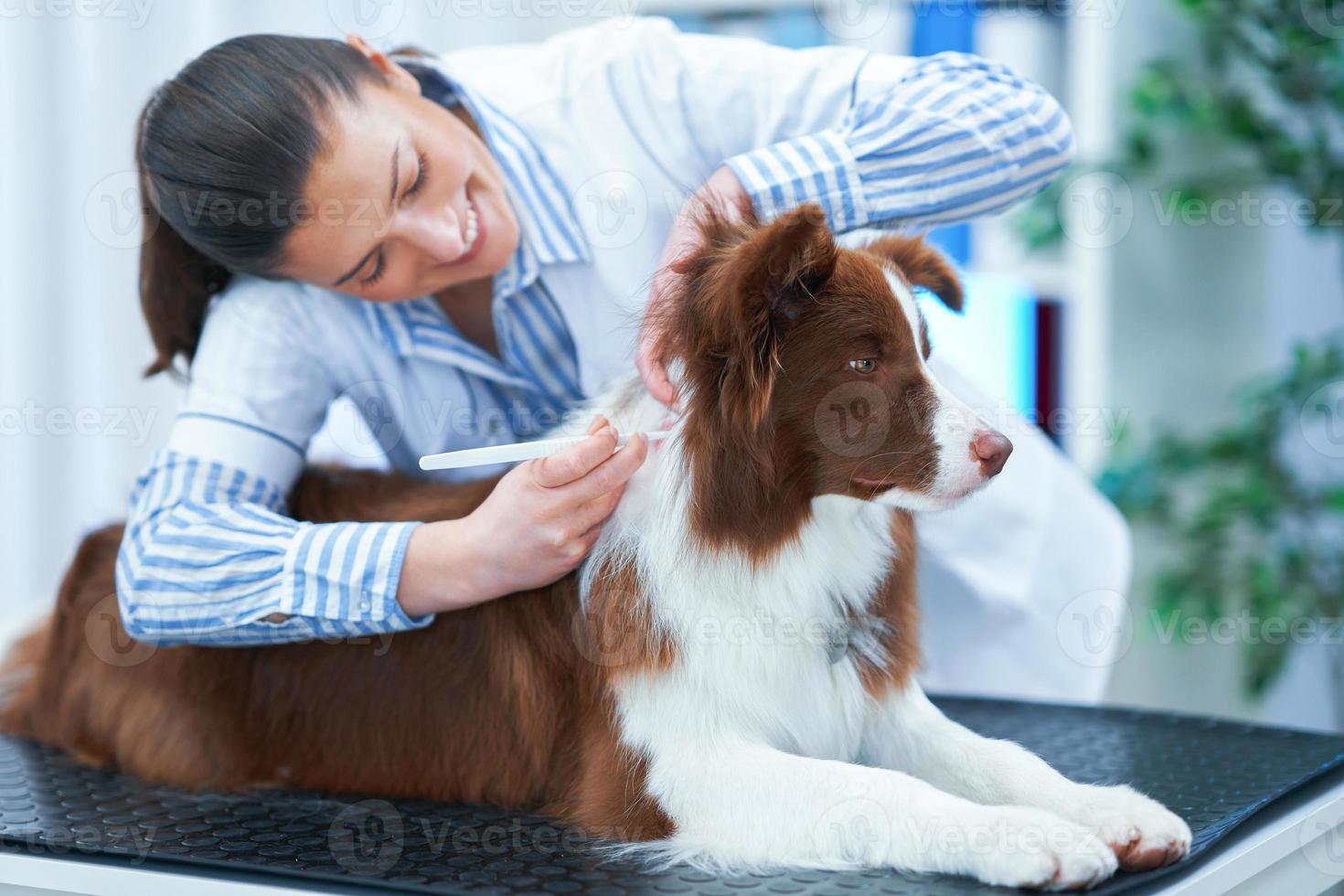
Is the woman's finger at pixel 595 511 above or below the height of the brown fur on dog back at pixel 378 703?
above

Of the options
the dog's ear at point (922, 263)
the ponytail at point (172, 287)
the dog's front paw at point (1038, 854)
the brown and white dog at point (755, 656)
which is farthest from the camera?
the ponytail at point (172, 287)

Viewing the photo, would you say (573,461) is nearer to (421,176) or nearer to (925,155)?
(421,176)

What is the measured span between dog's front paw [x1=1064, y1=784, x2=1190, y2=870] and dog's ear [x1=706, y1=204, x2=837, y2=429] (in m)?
0.49

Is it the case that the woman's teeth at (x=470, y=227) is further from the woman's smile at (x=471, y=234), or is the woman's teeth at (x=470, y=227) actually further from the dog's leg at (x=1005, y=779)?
the dog's leg at (x=1005, y=779)

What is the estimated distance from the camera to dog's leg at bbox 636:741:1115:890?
105cm

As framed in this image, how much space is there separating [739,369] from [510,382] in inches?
24.0

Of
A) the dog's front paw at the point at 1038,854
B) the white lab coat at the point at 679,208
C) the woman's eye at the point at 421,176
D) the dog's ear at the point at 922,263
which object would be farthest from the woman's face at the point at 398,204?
the dog's front paw at the point at 1038,854

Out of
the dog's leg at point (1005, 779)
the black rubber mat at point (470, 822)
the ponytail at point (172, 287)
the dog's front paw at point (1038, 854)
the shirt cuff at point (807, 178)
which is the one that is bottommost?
the black rubber mat at point (470, 822)

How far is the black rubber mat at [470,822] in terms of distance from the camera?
1120mm

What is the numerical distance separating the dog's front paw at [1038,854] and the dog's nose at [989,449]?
1.06ft

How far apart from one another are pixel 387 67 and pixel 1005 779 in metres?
1.15

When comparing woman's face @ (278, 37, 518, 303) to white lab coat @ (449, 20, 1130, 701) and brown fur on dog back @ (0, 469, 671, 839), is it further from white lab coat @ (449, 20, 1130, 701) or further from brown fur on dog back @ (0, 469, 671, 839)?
brown fur on dog back @ (0, 469, 671, 839)

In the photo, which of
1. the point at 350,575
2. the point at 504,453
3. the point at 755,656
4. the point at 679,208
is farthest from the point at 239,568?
the point at 679,208

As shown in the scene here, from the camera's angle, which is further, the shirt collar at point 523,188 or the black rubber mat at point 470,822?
the shirt collar at point 523,188
